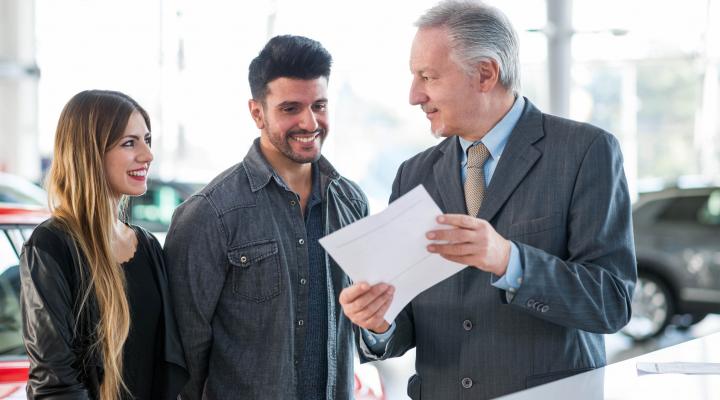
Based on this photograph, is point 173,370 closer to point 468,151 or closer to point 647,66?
point 468,151

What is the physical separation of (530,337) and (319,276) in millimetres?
693

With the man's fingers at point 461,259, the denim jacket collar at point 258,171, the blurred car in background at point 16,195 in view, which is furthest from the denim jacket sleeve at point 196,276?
the blurred car in background at point 16,195

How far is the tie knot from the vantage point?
93.2 inches

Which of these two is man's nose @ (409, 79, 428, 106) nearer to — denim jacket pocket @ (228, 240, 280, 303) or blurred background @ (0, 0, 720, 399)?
denim jacket pocket @ (228, 240, 280, 303)

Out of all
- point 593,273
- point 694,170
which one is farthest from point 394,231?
point 694,170

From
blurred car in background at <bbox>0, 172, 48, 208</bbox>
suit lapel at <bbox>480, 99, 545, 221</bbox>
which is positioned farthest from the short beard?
blurred car in background at <bbox>0, 172, 48, 208</bbox>

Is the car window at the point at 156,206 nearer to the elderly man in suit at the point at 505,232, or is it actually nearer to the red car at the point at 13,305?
the red car at the point at 13,305

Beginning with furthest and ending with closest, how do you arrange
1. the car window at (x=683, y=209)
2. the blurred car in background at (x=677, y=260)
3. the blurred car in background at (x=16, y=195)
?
the car window at (x=683, y=209) → the blurred car in background at (x=677, y=260) → the blurred car in background at (x=16, y=195)

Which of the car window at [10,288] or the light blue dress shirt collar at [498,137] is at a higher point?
the light blue dress shirt collar at [498,137]

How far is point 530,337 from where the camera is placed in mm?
2217

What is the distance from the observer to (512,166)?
7.45 feet

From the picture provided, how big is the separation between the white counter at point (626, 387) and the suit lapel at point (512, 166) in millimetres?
471

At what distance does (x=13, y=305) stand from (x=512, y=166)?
1648 mm

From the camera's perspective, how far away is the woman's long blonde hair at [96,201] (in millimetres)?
2209
